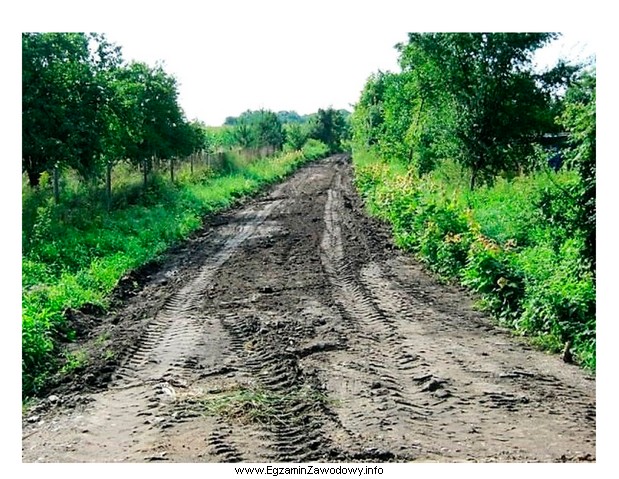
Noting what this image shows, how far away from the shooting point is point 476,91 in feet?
55.6

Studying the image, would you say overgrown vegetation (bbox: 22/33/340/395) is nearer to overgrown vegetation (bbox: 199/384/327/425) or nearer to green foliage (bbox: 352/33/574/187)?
overgrown vegetation (bbox: 199/384/327/425)

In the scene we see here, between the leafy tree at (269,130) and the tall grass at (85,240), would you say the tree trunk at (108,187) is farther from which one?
the leafy tree at (269,130)

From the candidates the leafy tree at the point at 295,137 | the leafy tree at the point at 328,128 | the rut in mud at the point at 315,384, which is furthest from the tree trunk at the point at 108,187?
the leafy tree at the point at 328,128

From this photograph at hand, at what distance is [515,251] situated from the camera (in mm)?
10609

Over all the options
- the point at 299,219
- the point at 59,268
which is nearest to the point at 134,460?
the point at 59,268

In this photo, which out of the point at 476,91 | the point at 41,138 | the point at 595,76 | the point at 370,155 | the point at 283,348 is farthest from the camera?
the point at 370,155

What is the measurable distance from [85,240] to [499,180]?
36.7ft

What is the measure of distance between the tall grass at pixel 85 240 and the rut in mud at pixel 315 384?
751 millimetres

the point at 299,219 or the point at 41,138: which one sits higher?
the point at 41,138

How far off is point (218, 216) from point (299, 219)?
8.94 feet

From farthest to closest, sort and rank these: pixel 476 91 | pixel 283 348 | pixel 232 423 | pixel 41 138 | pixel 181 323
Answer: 1. pixel 476 91
2. pixel 41 138
3. pixel 181 323
4. pixel 283 348
5. pixel 232 423

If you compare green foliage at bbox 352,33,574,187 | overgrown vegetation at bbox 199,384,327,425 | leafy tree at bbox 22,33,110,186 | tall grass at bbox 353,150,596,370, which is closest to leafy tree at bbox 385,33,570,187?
green foliage at bbox 352,33,574,187

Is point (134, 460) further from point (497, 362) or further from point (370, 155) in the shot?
point (370, 155)

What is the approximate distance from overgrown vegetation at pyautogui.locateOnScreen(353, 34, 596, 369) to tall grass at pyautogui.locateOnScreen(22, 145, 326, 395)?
17.7ft
